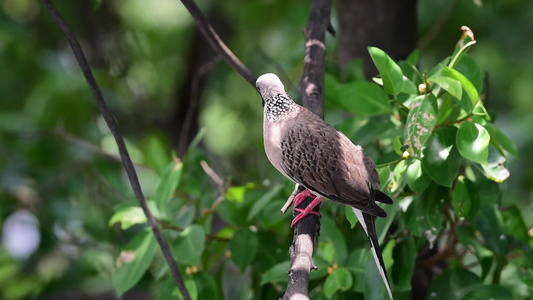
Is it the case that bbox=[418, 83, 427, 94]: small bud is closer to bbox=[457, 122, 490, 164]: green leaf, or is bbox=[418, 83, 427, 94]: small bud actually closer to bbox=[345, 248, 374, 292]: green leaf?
bbox=[457, 122, 490, 164]: green leaf

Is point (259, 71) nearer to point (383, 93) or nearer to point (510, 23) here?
point (510, 23)

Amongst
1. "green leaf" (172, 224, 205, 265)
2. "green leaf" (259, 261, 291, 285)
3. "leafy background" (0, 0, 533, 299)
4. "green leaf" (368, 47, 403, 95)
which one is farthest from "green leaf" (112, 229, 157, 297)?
"green leaf" (368, 47, 403, 95)

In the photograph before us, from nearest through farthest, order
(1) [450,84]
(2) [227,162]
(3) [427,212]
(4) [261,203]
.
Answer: (1) [450,84] < (3) [427,212] < (4) [261,203] < (2) [227,162]

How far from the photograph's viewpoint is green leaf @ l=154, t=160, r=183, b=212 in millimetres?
2707

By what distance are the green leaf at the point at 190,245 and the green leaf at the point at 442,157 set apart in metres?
0.85

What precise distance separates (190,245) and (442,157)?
954mm

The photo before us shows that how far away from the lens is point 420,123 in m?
2.14

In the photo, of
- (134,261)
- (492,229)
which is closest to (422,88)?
(492,229)

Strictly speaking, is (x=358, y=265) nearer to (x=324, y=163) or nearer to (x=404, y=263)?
(x=404, y=263)

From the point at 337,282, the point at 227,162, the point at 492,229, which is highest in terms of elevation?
the point at 227,162

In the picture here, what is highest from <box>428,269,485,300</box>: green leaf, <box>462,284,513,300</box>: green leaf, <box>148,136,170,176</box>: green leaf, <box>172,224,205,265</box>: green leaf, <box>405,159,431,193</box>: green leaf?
<box>148,136,170,176</box>: green leaf

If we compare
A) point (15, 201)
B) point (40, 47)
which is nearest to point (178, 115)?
point (40, 47)

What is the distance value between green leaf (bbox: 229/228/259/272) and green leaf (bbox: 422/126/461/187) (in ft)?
2.57

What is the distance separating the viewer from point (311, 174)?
2.17 m
